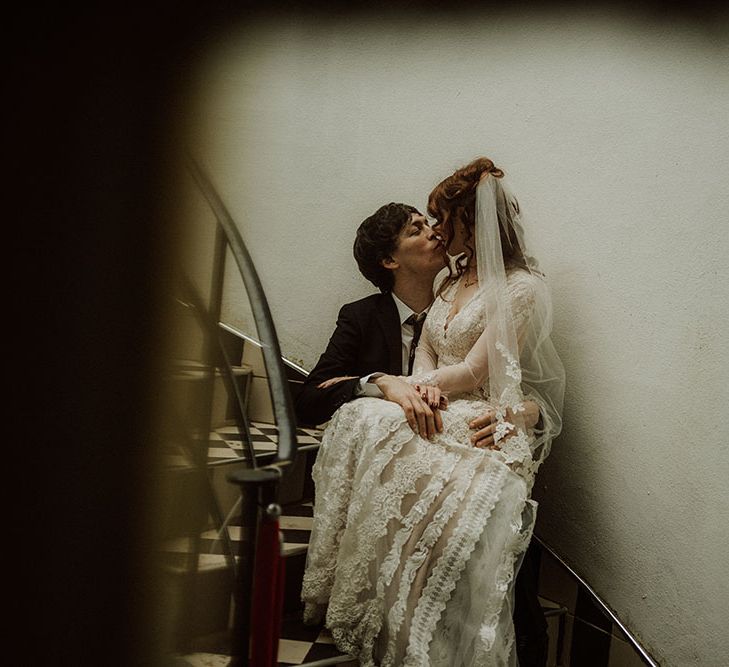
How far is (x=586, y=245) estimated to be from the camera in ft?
8.61

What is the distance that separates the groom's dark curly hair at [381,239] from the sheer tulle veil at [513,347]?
471 millimetres

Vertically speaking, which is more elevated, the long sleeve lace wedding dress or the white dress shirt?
the white dress shirt

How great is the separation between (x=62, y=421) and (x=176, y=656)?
2.95 ft

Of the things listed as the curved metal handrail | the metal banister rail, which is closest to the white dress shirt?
the metal banister rail

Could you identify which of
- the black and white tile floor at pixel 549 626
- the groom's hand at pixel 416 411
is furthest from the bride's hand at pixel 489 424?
the black and white tile floor at pixel 549 626

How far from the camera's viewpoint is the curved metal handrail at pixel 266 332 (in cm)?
161

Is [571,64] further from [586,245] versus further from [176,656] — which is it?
[176,656]

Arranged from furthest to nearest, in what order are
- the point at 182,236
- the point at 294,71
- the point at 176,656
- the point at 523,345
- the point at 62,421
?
the point at 294,71 < the point at 523,345 < the point at 176,656 < the point at 182,236 < the point at 62,421

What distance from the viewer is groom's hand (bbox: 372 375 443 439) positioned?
2309 mm

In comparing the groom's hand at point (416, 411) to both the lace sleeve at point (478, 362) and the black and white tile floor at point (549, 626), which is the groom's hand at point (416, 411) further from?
the black and white tile floor at point (549, 626)

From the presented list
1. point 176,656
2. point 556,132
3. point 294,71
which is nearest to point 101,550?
point 176,656

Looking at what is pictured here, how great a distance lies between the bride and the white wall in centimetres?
24

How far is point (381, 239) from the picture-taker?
292 cm

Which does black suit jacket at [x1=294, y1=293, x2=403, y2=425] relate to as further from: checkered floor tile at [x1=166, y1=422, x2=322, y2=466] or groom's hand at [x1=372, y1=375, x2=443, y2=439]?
groom's hand at [x1=372, y1=375, x2=443, y2=439]
